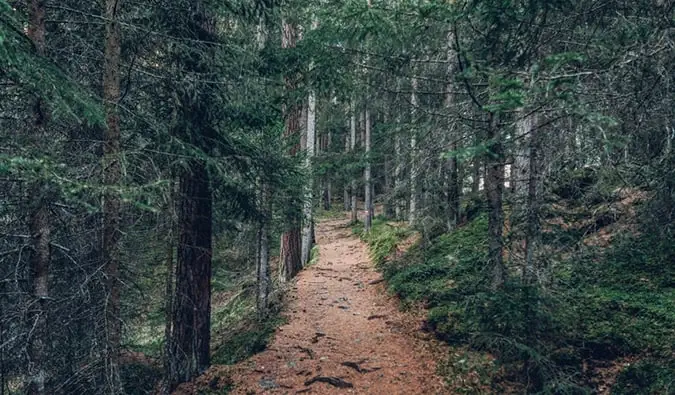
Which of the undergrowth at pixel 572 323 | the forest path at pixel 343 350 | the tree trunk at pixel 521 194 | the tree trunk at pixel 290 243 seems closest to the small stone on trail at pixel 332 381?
the forest path at pixel 343 350

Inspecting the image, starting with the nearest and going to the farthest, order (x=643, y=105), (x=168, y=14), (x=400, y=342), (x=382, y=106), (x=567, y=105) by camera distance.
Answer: (x=567, y=105), (x=643, y=105), (x=168, y=14), (x=400, y=342), (x=382, y=106)

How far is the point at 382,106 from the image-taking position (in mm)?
13148

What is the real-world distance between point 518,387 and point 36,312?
6.32 m

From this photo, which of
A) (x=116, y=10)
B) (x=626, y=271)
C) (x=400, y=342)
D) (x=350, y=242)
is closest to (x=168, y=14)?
(x=116, y=10)

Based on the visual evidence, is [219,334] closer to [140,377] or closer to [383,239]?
[140,377]

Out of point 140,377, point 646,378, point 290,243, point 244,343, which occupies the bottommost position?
point 140,377

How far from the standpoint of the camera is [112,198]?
16.8ft

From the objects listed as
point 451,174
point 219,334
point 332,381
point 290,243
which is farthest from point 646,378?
point 290,243

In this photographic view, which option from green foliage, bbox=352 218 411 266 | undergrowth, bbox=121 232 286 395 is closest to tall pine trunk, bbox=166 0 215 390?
undergrowth, bbox=121 232 286 395

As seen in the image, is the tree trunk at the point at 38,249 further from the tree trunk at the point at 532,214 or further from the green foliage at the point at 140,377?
the tree trunk at the point at 532,214

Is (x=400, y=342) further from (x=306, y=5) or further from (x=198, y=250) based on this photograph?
(x=306, y=5)

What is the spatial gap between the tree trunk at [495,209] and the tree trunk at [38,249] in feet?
18.2

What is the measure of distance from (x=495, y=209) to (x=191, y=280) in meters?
5.33

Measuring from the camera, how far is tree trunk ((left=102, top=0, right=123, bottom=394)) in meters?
5.12
